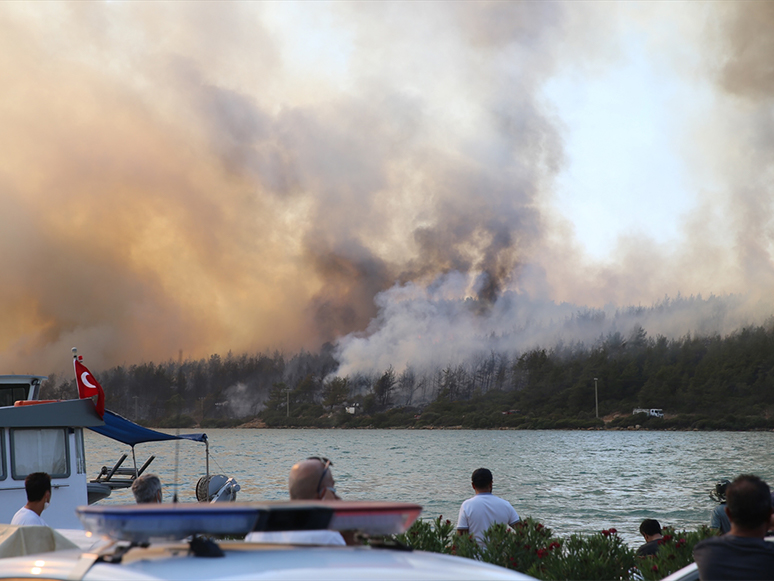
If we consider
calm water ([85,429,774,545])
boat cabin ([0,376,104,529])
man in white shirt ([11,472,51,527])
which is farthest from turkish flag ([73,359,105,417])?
calm water ([85,429,774,545])

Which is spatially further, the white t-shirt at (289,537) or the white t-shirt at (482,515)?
the white t-shirt at (482,515)

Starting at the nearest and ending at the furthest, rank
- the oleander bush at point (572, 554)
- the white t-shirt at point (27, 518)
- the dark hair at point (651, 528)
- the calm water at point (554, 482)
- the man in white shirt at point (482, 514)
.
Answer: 1. the white t-shirt at point (27, 518)
2. the oleander bush at point (572, 554)
3. the man in white shirt at point (482, 514)
4. the dark hair at point (651, 528)
5. the calm water at point (554, 482)

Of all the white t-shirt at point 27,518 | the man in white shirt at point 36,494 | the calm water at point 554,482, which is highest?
the man in white shirt at point 36,494

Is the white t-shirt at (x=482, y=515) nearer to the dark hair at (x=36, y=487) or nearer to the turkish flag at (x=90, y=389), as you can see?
the dark hair at (x=36, y=487)

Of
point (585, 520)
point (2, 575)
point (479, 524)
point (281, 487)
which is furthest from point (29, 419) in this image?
point (281, 487)

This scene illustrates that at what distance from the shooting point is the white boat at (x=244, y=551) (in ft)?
8.38

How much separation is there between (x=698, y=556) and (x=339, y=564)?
2786 millimetres

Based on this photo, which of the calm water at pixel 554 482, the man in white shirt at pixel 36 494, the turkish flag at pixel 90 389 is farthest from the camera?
the calm water at pixel 554 482

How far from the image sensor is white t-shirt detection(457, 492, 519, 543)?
8.89m

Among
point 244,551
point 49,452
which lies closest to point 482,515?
point 244,551

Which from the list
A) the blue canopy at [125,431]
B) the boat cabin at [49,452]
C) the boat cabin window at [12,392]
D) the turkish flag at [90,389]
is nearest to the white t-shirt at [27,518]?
the boat cabin at [49,452]

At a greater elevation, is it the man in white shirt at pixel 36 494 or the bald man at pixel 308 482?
the bald man at pixel 308 482

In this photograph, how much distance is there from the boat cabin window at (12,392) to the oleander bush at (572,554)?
36.2 ft

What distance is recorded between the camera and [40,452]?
14.3 metres
